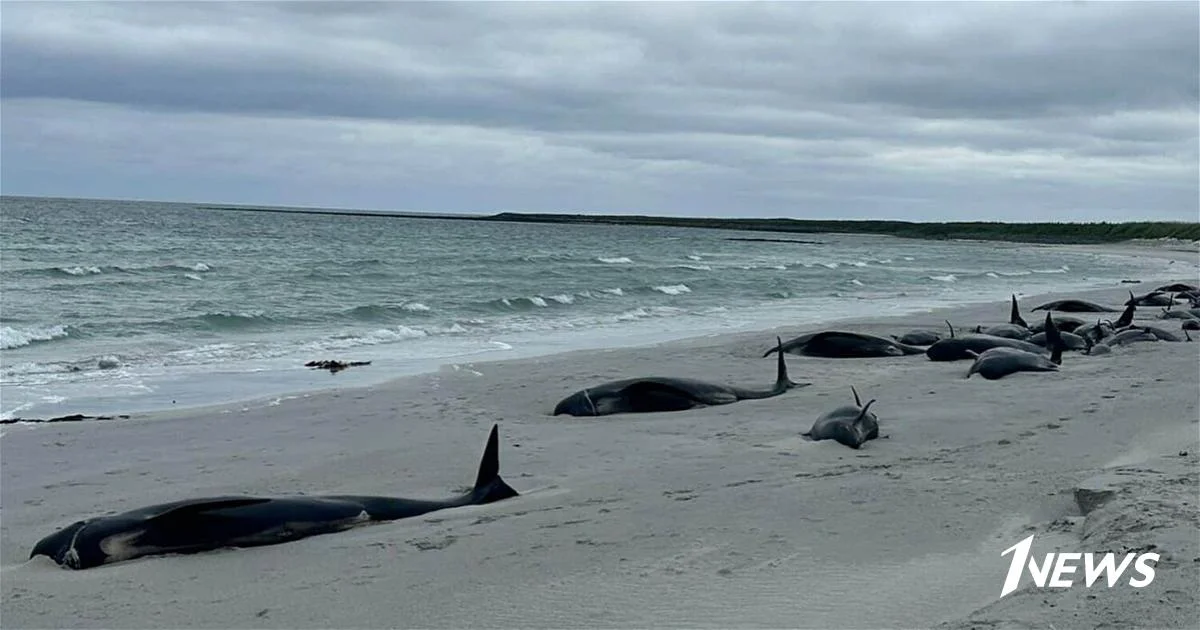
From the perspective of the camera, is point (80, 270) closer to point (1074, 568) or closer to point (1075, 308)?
point (1075, 308)

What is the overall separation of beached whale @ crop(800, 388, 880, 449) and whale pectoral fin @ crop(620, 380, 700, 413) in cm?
212

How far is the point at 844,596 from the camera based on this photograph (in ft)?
18.0

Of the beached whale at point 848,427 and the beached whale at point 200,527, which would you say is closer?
the beached whale at point 200,527

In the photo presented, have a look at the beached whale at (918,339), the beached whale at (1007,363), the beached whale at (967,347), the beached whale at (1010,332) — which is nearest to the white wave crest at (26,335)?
the beached whale at (918,339)

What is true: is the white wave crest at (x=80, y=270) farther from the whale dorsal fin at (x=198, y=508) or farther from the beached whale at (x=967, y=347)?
the whale dorsal fin at (x=198, y=508)

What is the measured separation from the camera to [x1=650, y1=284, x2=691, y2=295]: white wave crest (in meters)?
34.5

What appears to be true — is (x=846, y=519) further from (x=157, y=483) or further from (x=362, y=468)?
(x=157, y=483)

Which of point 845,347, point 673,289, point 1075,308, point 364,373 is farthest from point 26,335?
point 1075,308

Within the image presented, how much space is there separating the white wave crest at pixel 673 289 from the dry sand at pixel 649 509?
70.9ft

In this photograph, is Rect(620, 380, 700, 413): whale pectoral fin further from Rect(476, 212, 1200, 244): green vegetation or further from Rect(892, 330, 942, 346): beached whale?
Rect(476, 212, 1200, 244): green vegetation

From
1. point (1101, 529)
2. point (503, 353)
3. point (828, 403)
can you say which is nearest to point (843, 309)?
point (503, 353)

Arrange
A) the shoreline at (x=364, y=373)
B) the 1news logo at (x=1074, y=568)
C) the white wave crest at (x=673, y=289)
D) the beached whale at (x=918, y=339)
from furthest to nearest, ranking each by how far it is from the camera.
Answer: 1. the white wave crest at (x=673, y=289)
2. the beached whale at (x=918, y=339)
3. the shoreline at (x=364, y=373)
4. the 1news logo at (x=1074, y=568)

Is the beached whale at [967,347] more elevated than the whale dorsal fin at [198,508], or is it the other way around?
the beached whale at [967,347]

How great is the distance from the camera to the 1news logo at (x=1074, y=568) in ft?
16.8
